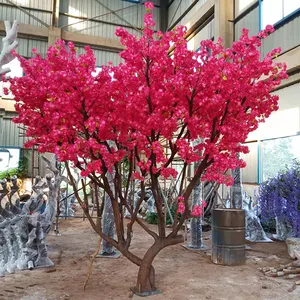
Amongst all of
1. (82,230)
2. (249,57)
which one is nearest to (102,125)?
(249,57)

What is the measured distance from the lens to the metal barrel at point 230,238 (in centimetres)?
509

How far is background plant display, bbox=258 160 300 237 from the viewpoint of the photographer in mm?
5645

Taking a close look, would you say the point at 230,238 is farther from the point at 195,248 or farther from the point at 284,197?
the point at 284,197

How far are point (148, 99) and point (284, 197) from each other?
3.93 m

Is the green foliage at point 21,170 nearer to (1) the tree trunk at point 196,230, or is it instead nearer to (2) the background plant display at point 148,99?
(1) the tree trunk at point 196,230

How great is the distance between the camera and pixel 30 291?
3.83 m

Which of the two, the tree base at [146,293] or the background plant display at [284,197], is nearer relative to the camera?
the tree base at [146,293]

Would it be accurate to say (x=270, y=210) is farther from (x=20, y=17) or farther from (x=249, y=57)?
(x=20, y=17)

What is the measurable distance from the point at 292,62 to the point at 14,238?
760cm

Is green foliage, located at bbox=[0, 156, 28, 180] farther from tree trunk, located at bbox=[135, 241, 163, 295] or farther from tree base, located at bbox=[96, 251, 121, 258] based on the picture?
tree trunk, located at bbox=[135, 241, 163, 295]

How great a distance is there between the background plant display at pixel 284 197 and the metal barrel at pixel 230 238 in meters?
1.11

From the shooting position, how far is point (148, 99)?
10.3 ft

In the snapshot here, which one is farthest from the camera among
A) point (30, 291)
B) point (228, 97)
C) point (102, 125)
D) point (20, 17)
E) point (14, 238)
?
point (20, 17)

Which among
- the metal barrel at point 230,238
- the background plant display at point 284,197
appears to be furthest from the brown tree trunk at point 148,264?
the background plant display at point 284,197
